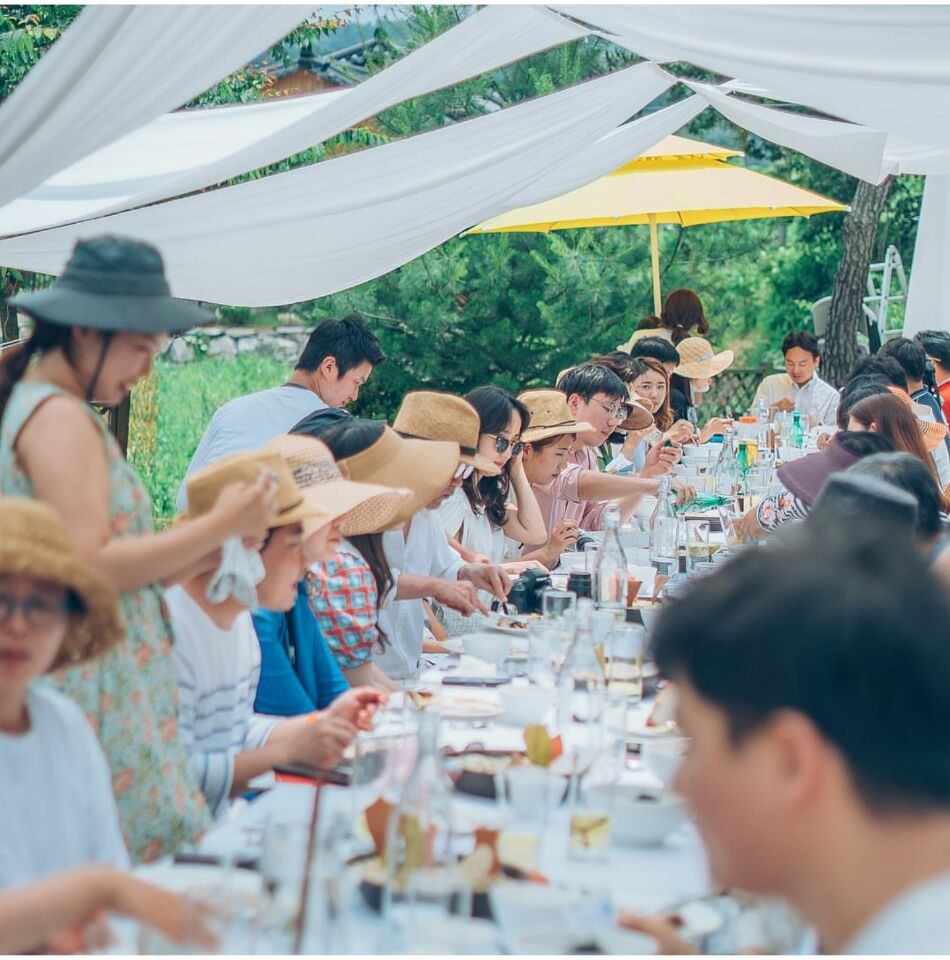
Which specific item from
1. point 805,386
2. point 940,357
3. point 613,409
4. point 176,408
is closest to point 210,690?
point 613,409

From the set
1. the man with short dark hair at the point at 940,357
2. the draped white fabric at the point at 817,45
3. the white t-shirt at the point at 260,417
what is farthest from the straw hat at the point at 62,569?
the man with short dark hair at the point at 940,357

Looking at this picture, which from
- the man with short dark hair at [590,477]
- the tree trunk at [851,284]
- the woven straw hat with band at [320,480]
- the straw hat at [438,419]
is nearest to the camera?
the woven straw hat with band at [320,480]

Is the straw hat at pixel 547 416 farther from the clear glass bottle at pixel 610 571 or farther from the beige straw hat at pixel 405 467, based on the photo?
the beige straw hat at pixel 405 467

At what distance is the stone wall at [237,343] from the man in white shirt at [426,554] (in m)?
9.18

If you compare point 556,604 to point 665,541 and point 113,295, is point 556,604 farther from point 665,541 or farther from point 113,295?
point 113,295

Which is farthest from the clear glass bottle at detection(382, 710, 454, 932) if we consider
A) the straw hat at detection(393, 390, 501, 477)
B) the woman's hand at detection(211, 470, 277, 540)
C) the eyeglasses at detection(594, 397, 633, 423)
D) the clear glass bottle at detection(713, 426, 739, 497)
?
the clear glass bottle at detection(713, 426, 739, 497)

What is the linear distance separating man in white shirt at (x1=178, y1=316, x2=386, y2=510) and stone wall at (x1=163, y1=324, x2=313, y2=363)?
811cm

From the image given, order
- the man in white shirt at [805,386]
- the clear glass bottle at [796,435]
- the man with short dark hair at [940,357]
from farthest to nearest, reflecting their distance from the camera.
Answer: the man in white shirt at [805,386], the clear glass bottle at [796,435], the man with short dark hair at [940,357]

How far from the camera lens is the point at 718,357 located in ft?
30.3

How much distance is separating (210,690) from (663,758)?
90cm

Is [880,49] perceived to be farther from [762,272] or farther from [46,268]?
[762,272]

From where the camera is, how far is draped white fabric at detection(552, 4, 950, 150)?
3434 millimetres

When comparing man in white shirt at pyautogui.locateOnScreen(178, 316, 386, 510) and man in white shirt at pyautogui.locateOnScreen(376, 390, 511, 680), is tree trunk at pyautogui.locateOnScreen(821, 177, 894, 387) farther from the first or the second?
man in white shirt at pyautogui.locateOnScreen(376, 390, 511, 680)

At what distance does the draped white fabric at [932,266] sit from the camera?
8352 millimetres
